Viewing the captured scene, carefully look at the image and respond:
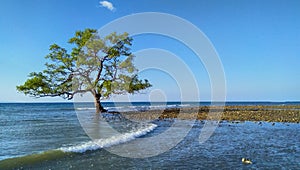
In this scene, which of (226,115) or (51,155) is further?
(226,115)

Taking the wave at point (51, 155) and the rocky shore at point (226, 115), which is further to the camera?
the rocky shore at point (226, 115)

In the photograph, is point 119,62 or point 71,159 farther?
point 119,62

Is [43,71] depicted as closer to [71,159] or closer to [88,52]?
[88,52]

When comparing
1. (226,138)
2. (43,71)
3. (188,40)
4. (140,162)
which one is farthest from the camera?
(43,71)

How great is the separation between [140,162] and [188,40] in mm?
11708

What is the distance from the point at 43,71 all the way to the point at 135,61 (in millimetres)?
11372

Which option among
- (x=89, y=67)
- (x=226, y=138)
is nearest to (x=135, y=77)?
(x=89, y=67)

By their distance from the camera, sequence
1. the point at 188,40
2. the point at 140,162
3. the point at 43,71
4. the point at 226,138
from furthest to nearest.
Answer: the point at 43,71 → the point at 188,40 → the point at 226,138 → the point at 140,162

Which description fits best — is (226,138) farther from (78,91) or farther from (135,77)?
(78,91)

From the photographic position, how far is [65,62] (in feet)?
102

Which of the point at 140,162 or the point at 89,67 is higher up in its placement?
the point at 89,67

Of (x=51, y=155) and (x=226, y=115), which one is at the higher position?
(x=226, y=115)

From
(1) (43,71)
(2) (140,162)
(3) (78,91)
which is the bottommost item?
(2) (140,162)

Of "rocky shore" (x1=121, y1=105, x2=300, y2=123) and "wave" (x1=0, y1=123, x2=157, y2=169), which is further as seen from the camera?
"rocky shore" (x1=121, y1=105, x2=300, y2=123)
